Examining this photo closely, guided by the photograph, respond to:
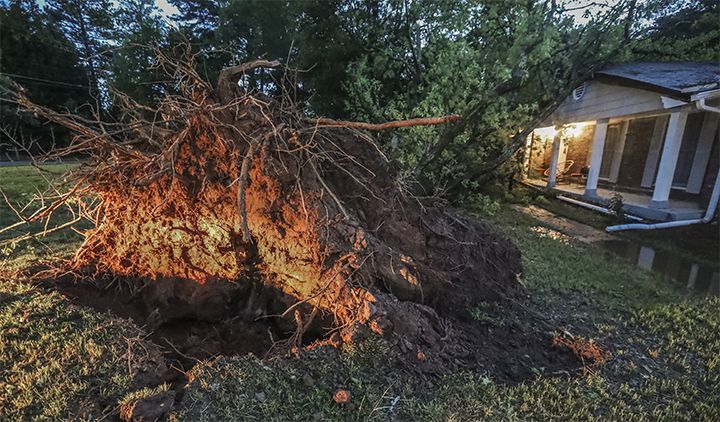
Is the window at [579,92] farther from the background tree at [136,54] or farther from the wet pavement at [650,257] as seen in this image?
the background tree at [136,54]

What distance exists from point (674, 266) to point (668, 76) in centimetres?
620

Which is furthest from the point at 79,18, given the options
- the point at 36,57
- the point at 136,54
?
the point at 136,54

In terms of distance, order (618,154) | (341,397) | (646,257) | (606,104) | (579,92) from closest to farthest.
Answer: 1. (341,397)
2. (646,257)
3. (606,104)
4. (579,92)
5. (618,154)

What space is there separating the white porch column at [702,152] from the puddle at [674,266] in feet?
16.0

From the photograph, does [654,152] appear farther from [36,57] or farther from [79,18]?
[79,18]

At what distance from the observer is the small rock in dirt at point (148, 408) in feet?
5.86

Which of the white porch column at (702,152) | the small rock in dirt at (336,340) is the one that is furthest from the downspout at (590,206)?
the small rock in dirt at (336,340)

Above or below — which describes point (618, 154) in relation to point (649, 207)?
above

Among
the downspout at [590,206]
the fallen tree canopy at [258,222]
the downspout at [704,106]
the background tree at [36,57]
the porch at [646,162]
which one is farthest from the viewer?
the background tree at [36,57]

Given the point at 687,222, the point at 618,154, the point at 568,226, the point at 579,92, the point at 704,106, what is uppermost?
the point at 579,92

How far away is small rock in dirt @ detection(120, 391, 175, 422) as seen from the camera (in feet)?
5.86

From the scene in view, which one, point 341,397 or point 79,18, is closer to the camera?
point 341,397

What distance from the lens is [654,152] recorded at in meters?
10.5

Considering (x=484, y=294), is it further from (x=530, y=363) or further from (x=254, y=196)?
(x=254, y=196)
